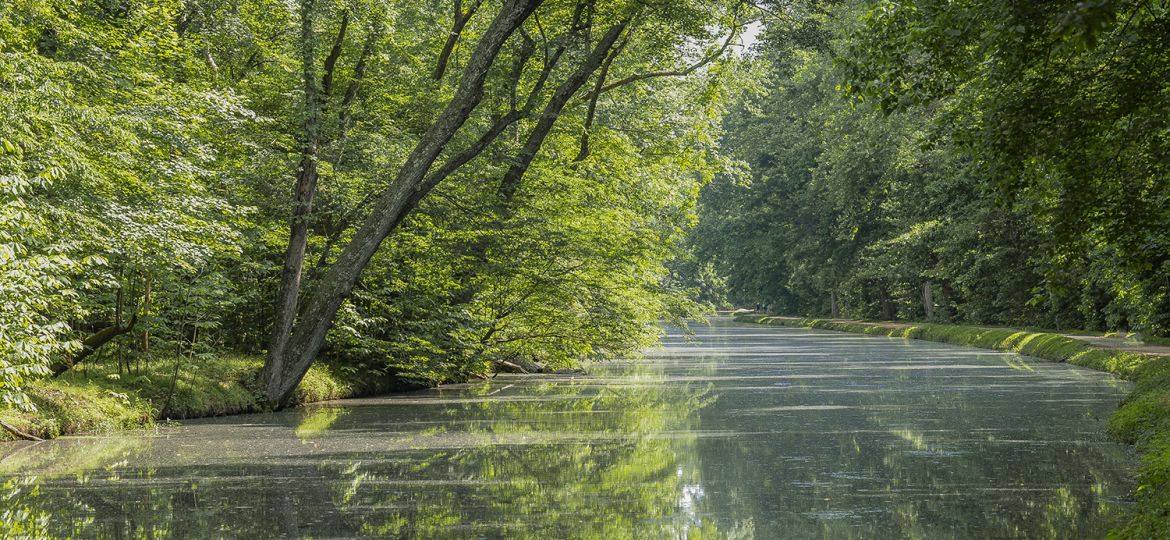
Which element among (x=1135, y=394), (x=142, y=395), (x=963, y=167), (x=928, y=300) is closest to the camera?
(x=1135, y=394)

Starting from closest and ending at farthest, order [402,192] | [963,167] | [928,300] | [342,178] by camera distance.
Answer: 1. [402,192]
2. [342,178]
3. [963,167]
4. [928,300]

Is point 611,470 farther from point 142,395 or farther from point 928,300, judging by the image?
point 928,300

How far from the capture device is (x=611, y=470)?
37.1ft

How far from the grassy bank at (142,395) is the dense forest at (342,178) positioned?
339mm

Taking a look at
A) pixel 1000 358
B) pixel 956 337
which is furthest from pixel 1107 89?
pixel 956 337

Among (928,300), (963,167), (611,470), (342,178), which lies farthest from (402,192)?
(928,300)

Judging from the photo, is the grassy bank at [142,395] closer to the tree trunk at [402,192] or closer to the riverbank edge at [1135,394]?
the tree trunk at [402,192]

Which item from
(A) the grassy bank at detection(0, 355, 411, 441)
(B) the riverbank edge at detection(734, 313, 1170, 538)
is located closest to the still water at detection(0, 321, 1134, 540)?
(B) the riverbank edge at detection(734, 313, 1170, 538)

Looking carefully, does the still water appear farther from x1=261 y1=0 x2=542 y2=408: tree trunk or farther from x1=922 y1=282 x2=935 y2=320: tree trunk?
x1=922 y1=282 x2=935 y2=320: tree trunk

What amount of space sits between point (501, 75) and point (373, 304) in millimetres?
5255

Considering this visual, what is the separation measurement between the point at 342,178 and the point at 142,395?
15.6 feet

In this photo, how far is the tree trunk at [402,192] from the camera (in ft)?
53.7

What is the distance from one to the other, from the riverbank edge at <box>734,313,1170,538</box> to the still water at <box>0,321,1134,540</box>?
1.05 feet

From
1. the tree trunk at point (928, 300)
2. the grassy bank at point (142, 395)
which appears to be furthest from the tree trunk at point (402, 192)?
the tree trunk at point (928, 300)
